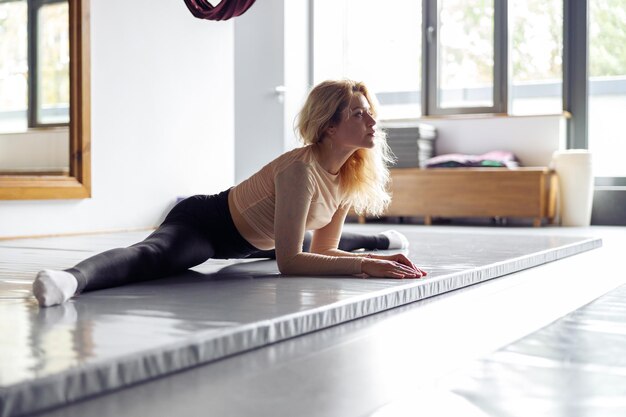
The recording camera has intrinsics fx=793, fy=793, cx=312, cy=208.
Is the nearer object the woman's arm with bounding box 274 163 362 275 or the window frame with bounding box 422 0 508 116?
the woman's arm with bounding box 274 163 362 275

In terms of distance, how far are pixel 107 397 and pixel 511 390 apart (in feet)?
2.46

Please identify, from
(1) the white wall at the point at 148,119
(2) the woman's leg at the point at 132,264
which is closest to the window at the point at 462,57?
(1) the white wall at the point at 148,119

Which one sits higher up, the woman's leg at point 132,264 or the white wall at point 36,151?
the white wall at point 36,151

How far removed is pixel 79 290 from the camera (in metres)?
2.06

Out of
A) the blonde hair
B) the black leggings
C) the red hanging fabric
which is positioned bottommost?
the black leggings

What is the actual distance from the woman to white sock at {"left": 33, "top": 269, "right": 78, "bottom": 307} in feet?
0.55

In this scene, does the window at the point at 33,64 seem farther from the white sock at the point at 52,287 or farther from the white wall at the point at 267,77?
the white sock at the point at 52,287

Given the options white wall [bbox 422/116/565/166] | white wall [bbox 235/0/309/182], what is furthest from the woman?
white wall [bbox 235/0/309/182]

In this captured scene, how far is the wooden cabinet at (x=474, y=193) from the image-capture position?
A: 20.0 ft

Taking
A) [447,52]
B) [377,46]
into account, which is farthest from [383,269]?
[377,46]

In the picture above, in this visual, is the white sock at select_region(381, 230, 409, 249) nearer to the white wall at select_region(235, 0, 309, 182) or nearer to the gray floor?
the gray floor

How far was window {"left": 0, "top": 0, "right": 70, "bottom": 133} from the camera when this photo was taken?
14.7 feet

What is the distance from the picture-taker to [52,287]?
6.26 ft

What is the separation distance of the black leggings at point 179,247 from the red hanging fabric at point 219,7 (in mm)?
1339
